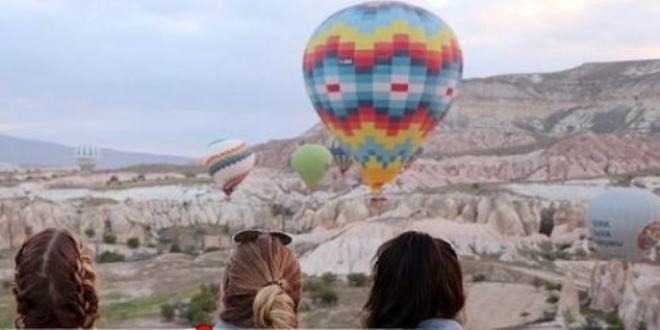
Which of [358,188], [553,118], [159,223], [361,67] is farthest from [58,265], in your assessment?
[553,118]

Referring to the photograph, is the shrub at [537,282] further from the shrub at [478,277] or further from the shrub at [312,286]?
the shrub at [312,286]

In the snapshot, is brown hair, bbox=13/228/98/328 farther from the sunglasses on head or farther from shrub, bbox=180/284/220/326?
shrub, bbox=180/284/220/326

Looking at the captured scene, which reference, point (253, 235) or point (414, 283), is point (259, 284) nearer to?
point (253, 235)

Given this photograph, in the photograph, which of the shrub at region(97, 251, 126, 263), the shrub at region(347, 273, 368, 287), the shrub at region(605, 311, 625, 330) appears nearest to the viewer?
the shrub at region(605, 311, 625, 330)

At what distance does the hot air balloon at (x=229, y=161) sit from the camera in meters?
38.7

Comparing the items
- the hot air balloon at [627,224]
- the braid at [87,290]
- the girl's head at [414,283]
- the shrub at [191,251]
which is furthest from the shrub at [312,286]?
the braid at [87,290]

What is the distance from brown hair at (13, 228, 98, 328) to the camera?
190 centimetres

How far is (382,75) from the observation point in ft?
62.9

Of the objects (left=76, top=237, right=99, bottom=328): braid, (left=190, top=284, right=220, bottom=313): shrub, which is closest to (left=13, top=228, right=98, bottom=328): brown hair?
(left=76, top=237, right=99, bottom=328): braid

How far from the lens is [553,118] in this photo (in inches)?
3401

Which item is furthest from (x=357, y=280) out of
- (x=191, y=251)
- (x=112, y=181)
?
(x=112, y=181)

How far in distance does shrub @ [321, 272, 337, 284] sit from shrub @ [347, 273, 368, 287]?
387 millimetres

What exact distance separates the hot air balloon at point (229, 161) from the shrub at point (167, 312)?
71.2ft

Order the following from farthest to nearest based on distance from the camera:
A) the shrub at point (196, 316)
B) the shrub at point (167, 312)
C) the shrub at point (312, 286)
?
the shrub at point (312, 286)
the shrub at point (167, 312)
the shrub at point (196, 316)
